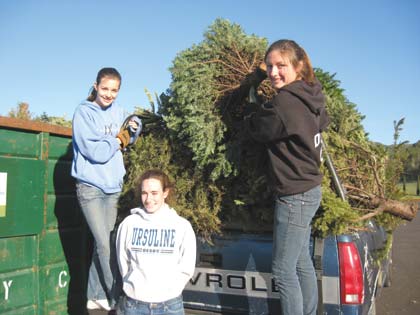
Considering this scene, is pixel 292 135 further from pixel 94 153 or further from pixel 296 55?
pixel 94 153

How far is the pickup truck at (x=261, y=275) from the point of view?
2.72 meters

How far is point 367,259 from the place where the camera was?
10.3 feet

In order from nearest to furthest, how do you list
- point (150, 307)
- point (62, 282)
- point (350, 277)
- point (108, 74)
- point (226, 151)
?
point (150, 307), point (350, 277), point (226, 151), point (108, 74), point (62, 282)

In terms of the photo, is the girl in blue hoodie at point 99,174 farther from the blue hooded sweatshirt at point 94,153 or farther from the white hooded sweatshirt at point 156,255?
the white hooded sweatshirt at point 156,255

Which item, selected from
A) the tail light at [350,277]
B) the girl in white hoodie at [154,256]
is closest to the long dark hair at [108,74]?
the girl in white hoodie at [154,256]

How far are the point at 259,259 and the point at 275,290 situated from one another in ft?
0.76

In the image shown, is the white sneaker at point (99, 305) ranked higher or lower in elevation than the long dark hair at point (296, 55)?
lower

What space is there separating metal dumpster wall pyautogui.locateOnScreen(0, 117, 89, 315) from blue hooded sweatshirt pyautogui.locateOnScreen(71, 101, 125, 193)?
45cm

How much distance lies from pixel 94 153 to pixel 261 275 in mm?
1525

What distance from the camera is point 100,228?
3258 mm

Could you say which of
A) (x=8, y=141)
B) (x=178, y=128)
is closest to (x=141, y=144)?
(x=178, y=128)

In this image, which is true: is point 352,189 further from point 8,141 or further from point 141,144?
point 8,141

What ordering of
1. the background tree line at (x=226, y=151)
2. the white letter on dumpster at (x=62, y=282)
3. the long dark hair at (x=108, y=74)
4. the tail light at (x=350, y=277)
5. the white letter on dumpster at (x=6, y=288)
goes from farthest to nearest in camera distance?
the white letter on dumpster at (x=62, y=282), the long dark hair at (x=108, y=74), the white letter on dumpster at (x=6, y=288), the background tree line at (x=226, y=151), the tail light at (x=350, y=277)

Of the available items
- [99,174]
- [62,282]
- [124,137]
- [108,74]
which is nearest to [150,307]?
[99,174]
